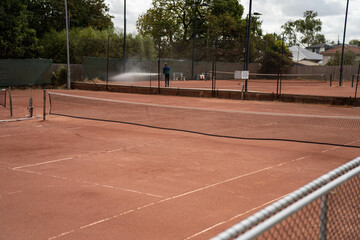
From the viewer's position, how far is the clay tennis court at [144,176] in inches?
186

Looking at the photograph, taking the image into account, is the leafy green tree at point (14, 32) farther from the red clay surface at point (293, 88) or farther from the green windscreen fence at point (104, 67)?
the red clay surface at point (293, 88)

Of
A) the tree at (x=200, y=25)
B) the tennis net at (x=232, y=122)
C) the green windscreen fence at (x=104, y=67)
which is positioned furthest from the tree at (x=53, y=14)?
the tennis net at (x=232, y=122)

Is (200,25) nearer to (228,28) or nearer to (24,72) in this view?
(228,28)

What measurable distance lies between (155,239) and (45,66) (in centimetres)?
2709

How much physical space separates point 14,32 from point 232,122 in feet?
83.1

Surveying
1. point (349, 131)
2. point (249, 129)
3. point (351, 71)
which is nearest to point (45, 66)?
point (249, 129)

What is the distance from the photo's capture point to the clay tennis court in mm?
4734

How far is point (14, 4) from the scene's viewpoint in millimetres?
32406

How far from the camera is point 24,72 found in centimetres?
2791

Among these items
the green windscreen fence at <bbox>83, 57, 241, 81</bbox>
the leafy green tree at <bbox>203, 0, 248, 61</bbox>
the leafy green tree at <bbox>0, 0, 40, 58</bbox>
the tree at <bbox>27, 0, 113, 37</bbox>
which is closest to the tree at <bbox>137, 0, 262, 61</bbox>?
the leafy green tree at <bbox>203, 0, 248, 61</bbox>

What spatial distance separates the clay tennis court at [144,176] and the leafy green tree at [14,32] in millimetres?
22940

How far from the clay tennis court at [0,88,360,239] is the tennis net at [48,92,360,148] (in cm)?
14

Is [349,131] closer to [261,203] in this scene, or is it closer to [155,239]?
[261,203]

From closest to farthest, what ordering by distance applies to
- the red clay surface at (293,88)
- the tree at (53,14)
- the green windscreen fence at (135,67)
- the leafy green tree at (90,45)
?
the red clay surface at (293,88) < the green windscreen fence at (135,67) < the leafy green tree at (90,45) < the tree at (53,14)
